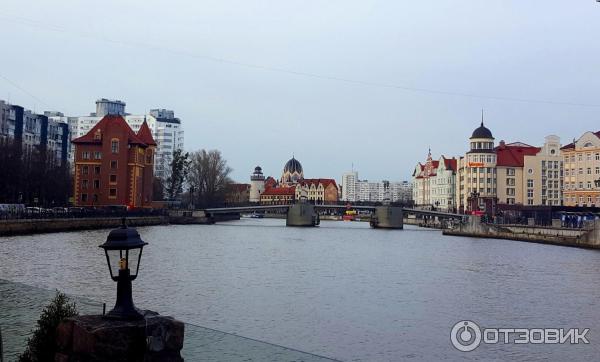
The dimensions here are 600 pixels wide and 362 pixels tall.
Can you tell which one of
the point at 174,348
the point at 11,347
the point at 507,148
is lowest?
the point at 11,347

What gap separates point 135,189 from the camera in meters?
90.9

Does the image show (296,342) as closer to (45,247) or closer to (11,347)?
(11,347)

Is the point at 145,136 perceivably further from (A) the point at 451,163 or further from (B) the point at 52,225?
(A) the point at 451,163

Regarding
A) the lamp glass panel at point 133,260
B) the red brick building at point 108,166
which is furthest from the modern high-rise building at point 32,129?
the lamp glass panel at point 133,260

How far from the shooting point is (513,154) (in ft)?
408

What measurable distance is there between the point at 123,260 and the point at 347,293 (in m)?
19.8

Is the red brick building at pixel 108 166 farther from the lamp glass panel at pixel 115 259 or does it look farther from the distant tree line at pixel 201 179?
the lamp glass panel at pixel 115 259

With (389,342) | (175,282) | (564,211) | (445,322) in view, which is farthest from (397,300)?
(564,211)

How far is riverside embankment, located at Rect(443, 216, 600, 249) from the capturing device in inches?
2477

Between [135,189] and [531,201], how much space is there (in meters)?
75.0

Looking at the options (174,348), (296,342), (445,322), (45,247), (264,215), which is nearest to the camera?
(174,348)

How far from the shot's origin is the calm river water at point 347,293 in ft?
58.3

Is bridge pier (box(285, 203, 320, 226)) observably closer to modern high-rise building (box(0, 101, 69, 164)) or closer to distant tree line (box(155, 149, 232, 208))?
distant tree line (box(155, 149, 232, 208))

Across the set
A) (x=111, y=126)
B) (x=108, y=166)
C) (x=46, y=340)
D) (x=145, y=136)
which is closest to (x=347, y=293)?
(x=46, y=340)
